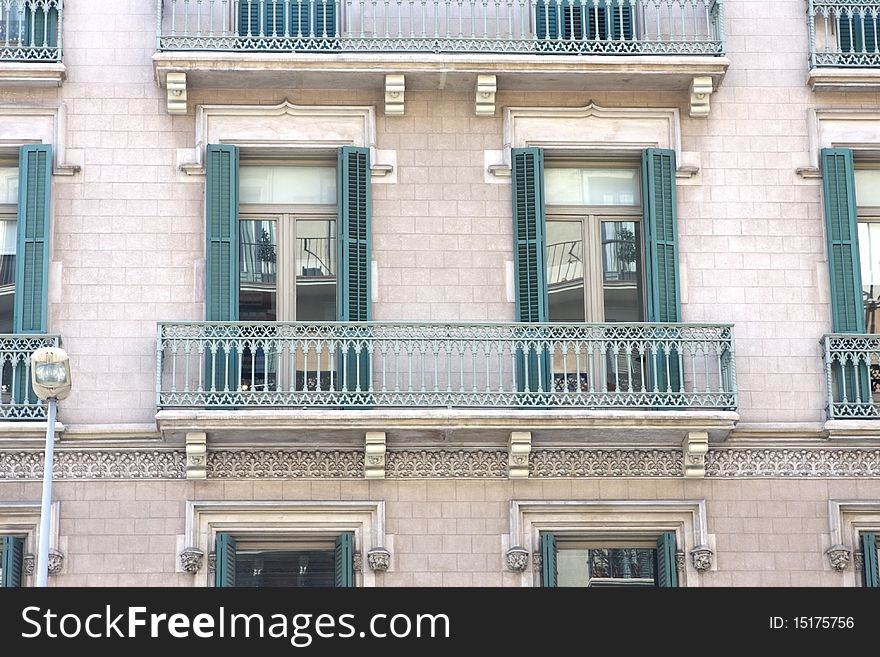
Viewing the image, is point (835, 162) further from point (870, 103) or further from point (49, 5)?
point (49, 5)

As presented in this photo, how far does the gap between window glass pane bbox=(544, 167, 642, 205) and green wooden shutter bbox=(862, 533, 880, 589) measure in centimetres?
439

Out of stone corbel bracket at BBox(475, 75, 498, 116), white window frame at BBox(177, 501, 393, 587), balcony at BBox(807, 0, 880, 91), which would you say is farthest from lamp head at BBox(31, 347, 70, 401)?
balcony at BBox(807, 0, 880, 91)

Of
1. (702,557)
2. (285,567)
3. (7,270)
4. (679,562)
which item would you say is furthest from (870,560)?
(7,270)

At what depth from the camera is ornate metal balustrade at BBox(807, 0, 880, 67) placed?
68.9 feet

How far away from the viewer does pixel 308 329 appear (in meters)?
19.7

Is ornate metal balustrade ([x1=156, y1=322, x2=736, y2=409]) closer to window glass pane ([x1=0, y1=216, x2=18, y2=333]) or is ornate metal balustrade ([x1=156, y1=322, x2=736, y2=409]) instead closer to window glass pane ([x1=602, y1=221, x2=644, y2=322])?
window glass pane ([x1=602, y1=221, x2=644, y2=322])

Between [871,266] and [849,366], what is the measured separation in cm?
148

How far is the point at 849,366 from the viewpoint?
65.7 feet

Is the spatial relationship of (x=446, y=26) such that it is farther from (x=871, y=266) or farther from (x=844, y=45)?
(x=871, y=266)

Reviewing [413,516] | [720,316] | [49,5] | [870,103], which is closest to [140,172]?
[49,5]

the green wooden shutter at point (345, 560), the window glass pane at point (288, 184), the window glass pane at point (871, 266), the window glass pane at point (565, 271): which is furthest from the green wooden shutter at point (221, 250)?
the window glass pane at point (871, 266)

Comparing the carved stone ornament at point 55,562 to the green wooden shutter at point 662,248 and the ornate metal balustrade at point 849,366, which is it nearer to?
the green wooden shutter at point 662,248

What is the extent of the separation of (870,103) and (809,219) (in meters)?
1.54
